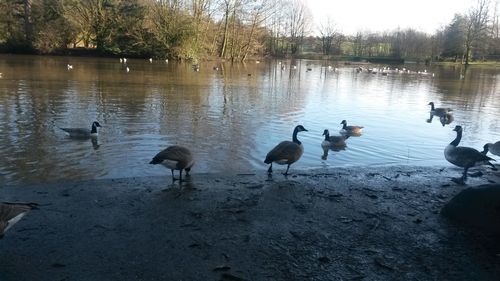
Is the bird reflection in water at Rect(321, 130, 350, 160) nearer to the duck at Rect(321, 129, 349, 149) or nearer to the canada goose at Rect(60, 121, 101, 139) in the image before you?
the duck at Rect(321, 129, 349, 149)

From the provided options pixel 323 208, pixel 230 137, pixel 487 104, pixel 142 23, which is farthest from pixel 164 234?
pixel 142 23

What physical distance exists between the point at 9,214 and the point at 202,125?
1059 cm

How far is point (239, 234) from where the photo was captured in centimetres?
591

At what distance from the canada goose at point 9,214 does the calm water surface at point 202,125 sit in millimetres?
3857

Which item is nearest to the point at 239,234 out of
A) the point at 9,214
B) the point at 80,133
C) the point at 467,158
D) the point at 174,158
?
the point at 174,158

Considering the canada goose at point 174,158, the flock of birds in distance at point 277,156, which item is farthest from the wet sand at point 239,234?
the flock of birds in distance at point 277,156

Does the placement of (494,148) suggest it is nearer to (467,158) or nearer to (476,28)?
(467,158)

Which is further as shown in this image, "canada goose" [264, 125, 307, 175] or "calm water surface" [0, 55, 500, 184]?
"calm water surface" [0, 55, 500, 184]

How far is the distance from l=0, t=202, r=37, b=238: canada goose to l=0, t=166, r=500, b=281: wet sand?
0.46 m

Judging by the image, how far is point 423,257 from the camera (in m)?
5.41

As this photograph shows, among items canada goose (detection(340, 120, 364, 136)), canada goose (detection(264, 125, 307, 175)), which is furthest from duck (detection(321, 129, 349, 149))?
canada goose (detection(264, 125, 307, 175))

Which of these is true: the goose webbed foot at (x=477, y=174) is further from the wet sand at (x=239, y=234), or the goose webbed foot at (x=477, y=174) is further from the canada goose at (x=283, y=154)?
the canada goose at (x=283, y=154)

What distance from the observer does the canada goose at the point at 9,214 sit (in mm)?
4742

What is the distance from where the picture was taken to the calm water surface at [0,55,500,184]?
10.3 metres
